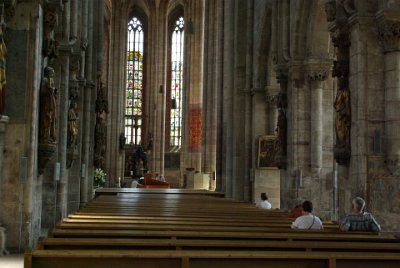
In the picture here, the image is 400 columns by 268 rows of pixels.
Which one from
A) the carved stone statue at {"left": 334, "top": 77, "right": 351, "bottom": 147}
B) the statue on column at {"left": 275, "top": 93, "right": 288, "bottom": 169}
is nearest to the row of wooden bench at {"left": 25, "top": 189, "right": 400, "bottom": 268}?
the carved stone statue at {"left": 334, "top": 77, "right": 351, "bottom": 147}

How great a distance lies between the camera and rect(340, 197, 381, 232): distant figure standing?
29.2 feet

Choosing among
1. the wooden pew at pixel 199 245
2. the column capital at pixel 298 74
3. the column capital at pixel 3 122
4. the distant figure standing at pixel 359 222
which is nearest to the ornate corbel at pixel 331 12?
the column capital at pixel 298 74

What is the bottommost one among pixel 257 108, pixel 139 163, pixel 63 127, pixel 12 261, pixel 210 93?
pixel 12 261

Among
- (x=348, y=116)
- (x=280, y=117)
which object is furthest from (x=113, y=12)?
(x=348, y=116)

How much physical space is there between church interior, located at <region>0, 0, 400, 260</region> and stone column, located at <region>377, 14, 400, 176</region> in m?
0.02

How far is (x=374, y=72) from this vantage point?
12109mm

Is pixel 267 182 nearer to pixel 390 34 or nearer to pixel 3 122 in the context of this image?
pixel 390 34

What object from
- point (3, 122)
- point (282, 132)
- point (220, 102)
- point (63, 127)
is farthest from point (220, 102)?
point (3, 122)

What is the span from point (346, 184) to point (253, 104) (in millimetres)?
10737

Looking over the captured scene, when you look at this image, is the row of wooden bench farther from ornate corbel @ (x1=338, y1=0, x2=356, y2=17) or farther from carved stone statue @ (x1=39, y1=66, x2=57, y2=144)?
ornate corbel @ (x1=338, y1=0, x2=356, y2=17)

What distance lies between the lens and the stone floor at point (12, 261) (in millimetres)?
8859

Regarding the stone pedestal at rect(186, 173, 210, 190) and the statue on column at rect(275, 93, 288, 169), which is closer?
the statue on column at rect(275, 93, 288, 169)

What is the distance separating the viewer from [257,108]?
901 inches

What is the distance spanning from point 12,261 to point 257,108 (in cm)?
1470
